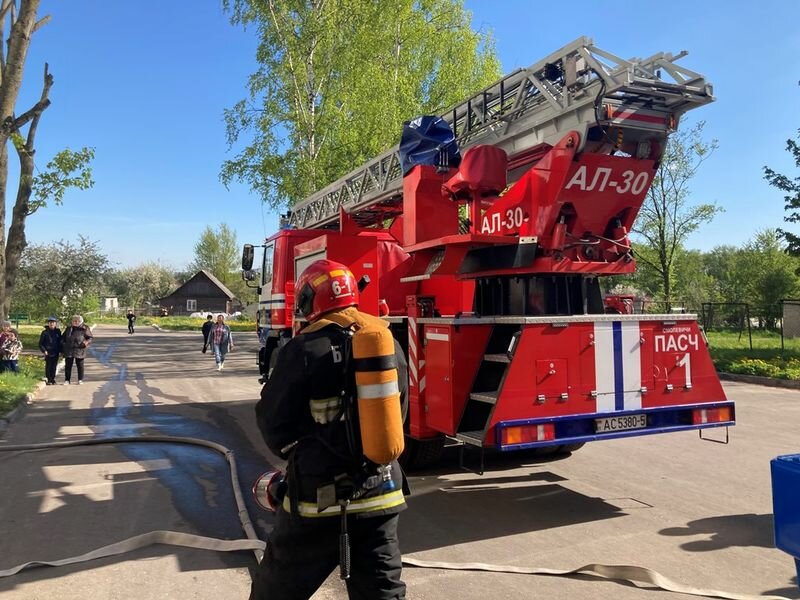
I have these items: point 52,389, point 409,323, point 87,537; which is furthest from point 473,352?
point 52,389

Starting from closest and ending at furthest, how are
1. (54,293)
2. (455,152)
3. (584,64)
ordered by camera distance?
1. (584,64)
2. (455,152)
3. (54,293)

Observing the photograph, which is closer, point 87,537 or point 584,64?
point 87,537

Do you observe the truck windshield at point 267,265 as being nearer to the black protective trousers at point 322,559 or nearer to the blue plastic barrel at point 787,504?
the black protective trousers at point 322,559

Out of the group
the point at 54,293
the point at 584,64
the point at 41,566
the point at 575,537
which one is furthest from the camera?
the point at 54,293

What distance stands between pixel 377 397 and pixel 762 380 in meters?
14.8

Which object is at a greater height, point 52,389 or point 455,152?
point 455,152

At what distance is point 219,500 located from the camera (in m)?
5.58

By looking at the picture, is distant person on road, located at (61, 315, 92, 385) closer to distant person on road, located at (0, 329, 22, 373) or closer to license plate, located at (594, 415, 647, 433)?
distant person on road, located at (0, 329, 22, 373)

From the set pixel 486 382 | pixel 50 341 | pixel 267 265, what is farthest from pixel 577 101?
pixel 50 341

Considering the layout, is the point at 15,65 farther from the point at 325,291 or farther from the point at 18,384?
the point at 325,291

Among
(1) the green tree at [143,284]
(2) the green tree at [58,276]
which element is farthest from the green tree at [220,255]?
(2) the green tree at [58,276]

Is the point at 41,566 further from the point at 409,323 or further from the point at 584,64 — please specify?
the point at 584,64

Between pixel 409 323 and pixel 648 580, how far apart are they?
298cm

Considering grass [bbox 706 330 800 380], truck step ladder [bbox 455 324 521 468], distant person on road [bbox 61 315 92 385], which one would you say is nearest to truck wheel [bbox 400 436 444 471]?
truck step ladder [bbox 455 324 521 468]
